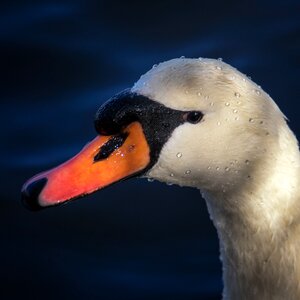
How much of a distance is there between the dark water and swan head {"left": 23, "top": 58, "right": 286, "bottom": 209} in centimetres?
210

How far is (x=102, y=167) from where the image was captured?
13.1 ft

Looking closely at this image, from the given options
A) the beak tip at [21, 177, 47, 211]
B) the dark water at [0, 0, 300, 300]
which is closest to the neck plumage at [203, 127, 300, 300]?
the beak tip at [21, 177, 47, 211]

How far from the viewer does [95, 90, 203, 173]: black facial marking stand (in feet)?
12.8

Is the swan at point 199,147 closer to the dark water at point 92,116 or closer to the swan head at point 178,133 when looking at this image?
the swan head at point 178,133

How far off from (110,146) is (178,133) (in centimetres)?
31

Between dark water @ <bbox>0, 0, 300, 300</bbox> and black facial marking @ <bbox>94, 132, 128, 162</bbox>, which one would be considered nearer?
black facial marking @ <bbox>94, 132, 128, 162</bbox>

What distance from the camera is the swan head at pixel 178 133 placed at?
12.7ft

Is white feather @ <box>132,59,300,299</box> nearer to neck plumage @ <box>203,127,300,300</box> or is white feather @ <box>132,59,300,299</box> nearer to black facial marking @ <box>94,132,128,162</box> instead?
neck plumage @ <box>203,127,300,300</box>

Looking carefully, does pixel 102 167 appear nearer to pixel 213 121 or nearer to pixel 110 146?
pixel 110 146

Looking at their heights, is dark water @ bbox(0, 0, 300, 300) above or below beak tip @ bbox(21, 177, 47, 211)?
above

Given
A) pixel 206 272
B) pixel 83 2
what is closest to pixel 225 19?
pixel 83 2

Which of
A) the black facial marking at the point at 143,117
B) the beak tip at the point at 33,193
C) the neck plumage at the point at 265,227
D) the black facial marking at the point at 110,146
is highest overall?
the black facial marking at the point at 143,117

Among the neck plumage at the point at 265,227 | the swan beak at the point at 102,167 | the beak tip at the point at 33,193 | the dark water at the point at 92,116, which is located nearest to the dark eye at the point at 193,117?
the swan beak at the point at 102,167

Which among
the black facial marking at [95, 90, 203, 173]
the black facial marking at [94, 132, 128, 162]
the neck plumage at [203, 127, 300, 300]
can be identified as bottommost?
the neck plumage at [203, 127, 300, 300]
